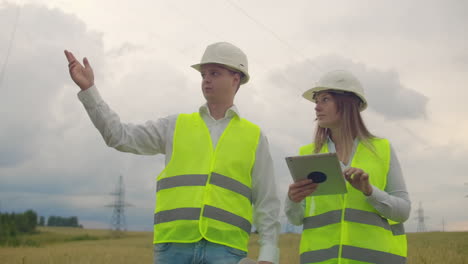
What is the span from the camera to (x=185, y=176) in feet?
15.2

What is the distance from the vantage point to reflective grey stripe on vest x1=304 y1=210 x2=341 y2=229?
16.3 ft

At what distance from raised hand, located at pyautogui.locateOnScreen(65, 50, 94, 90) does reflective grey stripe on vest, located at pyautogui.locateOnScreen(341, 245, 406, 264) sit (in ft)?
8.25

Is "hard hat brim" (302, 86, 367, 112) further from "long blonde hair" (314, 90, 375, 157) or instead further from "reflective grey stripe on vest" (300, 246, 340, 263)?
"reflective grey stripe on vest" (300, 246, 340, 263)

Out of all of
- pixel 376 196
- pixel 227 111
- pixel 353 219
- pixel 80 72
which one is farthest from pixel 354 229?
pixel 80 72

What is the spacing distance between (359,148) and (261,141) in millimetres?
926

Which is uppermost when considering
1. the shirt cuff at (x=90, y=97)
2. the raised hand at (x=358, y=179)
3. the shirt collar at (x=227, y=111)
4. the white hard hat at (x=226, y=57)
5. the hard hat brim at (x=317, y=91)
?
the white hard hat at (x=226, y=57)

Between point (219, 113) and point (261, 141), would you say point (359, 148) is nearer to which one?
point (261, 141)

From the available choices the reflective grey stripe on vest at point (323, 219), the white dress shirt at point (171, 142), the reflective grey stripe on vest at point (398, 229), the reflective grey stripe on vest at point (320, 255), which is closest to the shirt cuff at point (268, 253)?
the white dress shirt at point (171, 142)

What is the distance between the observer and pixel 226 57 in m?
5.04

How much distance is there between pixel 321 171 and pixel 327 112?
924 millimetres

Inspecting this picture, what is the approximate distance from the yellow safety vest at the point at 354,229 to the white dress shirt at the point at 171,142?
1.40 feet

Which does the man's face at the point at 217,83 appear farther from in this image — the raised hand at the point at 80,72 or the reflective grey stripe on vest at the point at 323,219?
the reflective grey stripe on vest at the point at 323,219

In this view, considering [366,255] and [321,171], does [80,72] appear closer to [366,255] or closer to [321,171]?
[321,171]

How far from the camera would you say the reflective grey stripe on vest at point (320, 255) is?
488cm
